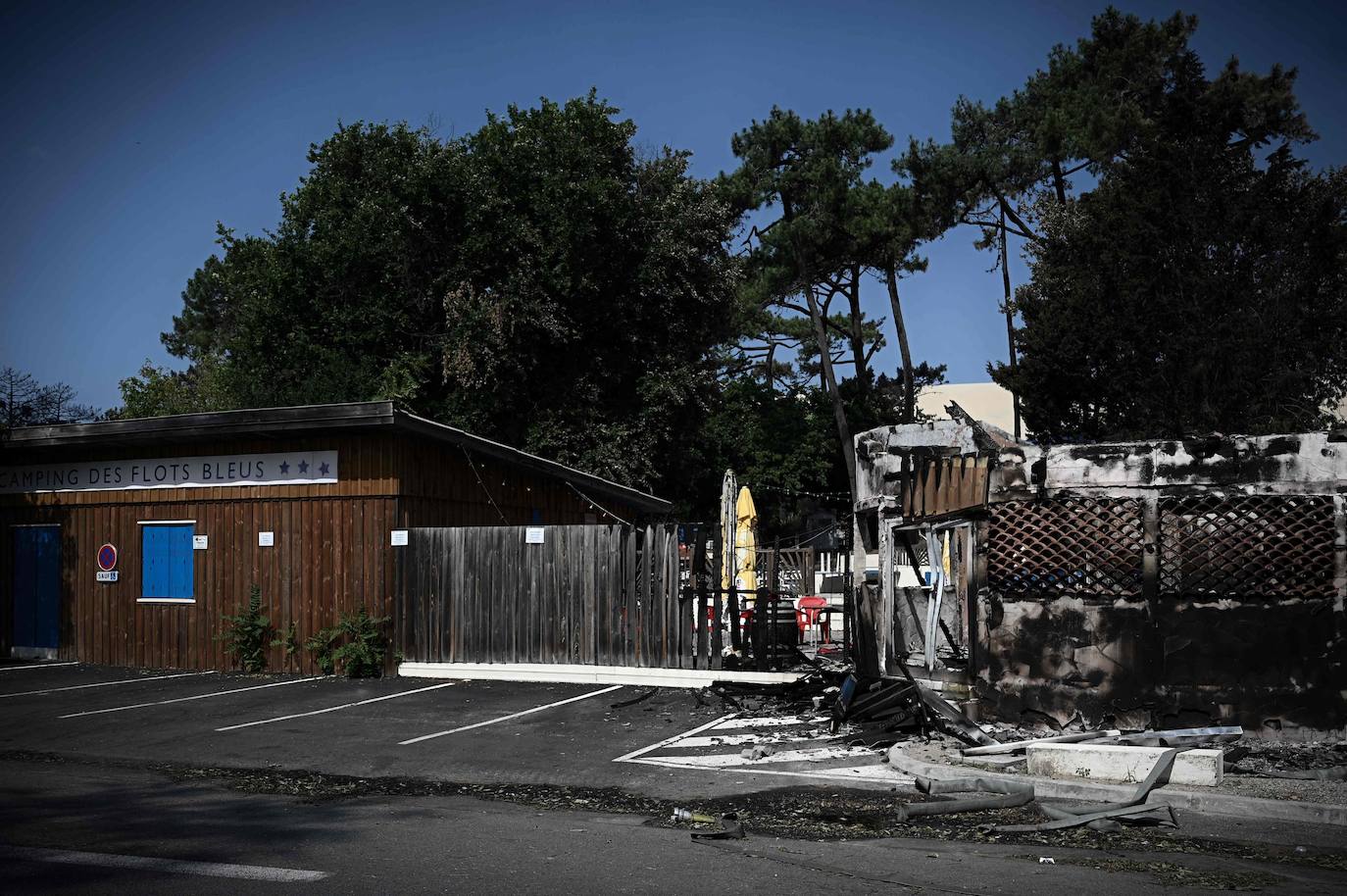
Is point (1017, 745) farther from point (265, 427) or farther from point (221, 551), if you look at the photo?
point (221, 551)

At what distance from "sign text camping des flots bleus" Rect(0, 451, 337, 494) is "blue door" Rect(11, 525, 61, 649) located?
33.1 inches

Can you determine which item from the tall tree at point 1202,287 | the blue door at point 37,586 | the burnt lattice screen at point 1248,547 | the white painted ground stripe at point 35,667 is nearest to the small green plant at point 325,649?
the white painted ground stripe at point 35,667

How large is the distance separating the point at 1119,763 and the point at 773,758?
3065 millimetres

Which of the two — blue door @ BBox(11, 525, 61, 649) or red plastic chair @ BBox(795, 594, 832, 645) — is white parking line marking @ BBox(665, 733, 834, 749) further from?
blue door @ BBox(11, 525, 61, 649)

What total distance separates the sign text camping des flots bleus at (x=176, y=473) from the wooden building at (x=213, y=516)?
0.02m

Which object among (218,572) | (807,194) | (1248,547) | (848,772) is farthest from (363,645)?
(807,194)

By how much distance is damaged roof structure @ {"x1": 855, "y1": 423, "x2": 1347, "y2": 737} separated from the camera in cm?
1005

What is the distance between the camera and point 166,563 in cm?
1884

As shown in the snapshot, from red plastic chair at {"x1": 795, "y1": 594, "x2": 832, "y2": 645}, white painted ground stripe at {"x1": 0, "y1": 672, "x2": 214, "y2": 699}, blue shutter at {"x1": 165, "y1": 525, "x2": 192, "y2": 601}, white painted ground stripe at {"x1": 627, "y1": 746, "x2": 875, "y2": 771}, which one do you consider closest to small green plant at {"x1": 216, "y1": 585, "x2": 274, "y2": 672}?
white painted ground stripe at {"x1": 0, "y1": 672, "x2": 214, "y2": 699}

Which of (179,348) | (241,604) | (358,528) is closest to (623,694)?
(358,528)

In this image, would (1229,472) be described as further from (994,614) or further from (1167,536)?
(994,614)

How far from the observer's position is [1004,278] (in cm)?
4238

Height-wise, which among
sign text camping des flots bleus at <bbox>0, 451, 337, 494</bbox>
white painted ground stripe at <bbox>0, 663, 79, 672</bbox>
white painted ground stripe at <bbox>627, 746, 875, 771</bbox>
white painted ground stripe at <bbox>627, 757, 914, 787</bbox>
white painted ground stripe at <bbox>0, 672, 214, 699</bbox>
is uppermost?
sign text camping des flots bleus at <bbox>0, 451, 337, 494</bbox>

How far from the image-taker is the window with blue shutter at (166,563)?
18672mm
